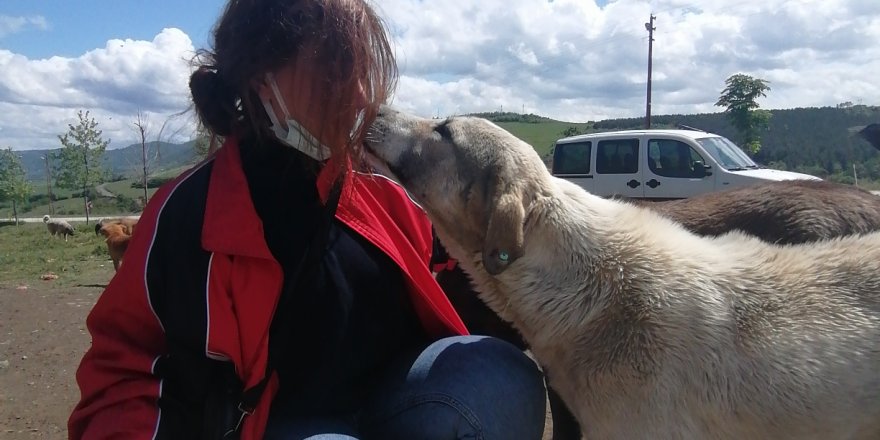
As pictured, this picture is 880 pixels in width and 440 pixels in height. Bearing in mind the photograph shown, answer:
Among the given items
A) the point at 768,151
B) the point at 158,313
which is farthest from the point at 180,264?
the point at 768,151

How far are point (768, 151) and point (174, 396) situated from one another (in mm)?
56623

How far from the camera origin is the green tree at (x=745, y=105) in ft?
83.6

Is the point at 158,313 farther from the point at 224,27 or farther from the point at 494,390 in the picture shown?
the point at 494,390

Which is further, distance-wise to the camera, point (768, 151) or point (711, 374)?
point (768, 151)

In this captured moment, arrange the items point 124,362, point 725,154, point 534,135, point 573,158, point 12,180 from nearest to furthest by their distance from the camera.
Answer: point 124,362, point 725,154, point 573,158, point 534,135, point 12,180

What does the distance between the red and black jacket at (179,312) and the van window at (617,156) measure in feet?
39.4

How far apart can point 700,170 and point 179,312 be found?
1184 cm

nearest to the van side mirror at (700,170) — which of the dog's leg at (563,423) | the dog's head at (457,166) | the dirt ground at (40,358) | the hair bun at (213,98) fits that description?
the dirt ground at (40,358)

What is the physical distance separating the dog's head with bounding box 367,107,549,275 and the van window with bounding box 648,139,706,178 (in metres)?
10.8

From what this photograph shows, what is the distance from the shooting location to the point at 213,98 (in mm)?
2275

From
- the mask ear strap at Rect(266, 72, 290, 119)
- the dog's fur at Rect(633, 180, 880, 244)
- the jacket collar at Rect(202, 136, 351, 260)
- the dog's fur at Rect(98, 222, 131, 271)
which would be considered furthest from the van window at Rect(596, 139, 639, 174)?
the jacket collar at Rect(202, 136, 351, 260)

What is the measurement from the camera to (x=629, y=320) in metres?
2.33

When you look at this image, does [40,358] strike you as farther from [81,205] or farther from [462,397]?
[81,205]

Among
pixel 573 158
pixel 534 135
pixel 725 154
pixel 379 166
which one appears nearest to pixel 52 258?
pixel 534 135
